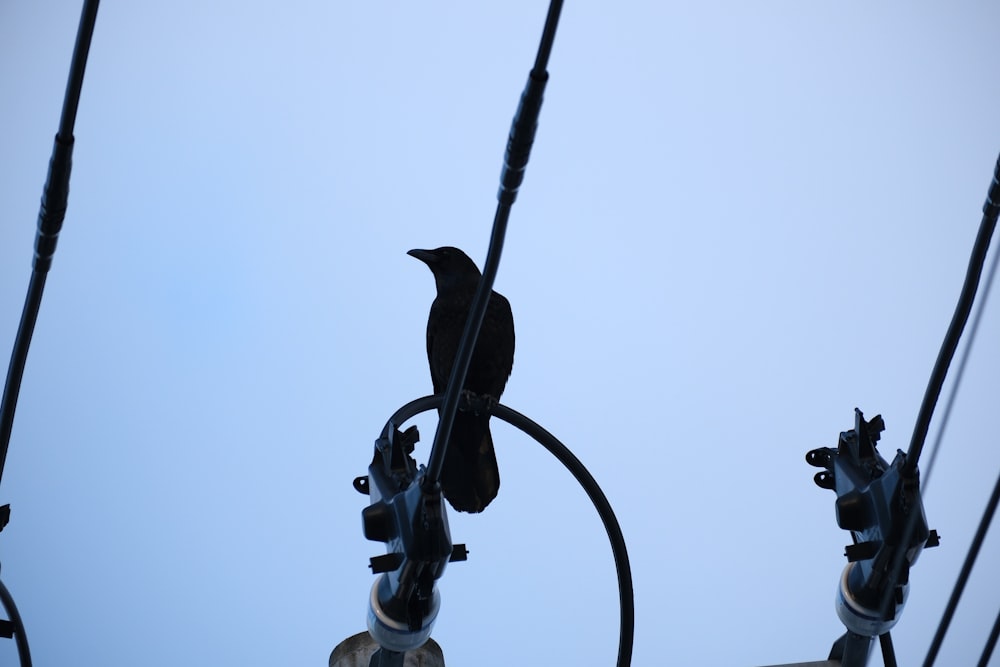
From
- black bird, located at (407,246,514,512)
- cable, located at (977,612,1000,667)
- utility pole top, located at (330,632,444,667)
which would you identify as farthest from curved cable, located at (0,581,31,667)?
cable, located at (977,612,1000,667)

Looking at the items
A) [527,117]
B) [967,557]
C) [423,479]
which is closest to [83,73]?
[527,117]

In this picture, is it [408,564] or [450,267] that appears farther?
[450,267]

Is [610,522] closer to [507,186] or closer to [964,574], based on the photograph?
[964,574]

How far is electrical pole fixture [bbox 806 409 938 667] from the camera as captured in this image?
10.2ft

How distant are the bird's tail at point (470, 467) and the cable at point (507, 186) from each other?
8.55 ft

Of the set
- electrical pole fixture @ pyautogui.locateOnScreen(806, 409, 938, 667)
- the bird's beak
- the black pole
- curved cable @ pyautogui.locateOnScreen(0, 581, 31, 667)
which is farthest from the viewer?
the bird's beak

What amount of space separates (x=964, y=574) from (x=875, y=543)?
0.61 meters

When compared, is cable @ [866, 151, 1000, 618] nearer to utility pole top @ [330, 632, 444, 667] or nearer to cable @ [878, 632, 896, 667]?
cable @ [878, 632, 896, 667]

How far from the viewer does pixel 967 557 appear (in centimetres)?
254

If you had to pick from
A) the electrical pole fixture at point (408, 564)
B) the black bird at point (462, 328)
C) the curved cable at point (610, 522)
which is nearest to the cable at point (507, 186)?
the electrical pole fixture at point (408, 564)

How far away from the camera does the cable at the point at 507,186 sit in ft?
7.81

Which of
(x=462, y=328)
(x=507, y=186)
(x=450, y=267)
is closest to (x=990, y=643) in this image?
(x=507, y=186)

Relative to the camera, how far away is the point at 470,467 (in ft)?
18.2

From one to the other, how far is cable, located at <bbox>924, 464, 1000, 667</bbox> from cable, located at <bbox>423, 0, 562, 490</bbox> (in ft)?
3.83
